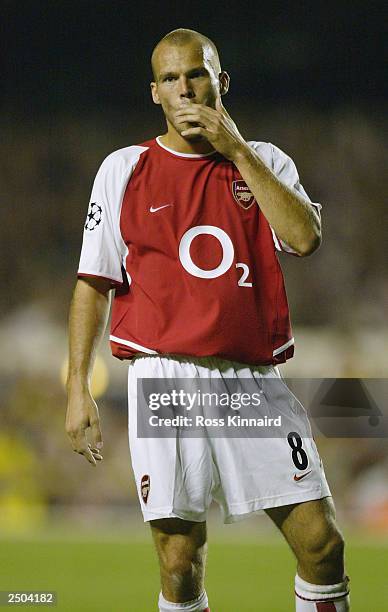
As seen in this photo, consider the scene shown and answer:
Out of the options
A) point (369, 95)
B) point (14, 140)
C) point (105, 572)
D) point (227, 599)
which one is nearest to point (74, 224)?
point (14, 140)

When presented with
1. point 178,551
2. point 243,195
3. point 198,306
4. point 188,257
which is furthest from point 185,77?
point 178,551

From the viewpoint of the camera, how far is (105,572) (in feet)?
15.5

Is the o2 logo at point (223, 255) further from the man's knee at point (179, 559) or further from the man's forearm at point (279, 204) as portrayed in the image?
the man's knee at point (179, 559)

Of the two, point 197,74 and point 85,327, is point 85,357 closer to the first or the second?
point 85,327

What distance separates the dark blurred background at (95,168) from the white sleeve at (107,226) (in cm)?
359

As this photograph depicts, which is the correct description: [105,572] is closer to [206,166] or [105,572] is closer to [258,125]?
[206,166]

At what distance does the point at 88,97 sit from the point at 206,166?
16.3 feet

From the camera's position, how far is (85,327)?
2.40 metres

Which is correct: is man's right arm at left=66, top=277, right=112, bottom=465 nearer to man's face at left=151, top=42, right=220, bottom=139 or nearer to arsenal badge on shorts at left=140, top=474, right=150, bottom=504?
arsenal badge on shorts at left=140, top=474, right=150, bottom=504

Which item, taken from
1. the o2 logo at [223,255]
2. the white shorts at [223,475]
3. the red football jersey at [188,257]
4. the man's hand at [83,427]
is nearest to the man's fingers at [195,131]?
the red football jersey at [188,257]

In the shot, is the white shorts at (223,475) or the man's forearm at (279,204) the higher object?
the man's forearm at (279,204)

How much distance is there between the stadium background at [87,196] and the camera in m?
5.87

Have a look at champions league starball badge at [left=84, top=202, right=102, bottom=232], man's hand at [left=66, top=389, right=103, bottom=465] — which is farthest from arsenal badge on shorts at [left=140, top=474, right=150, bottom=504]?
champions league starball badge at [left=84, top=202, right=102, bottom=232]

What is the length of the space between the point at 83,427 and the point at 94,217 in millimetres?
536
